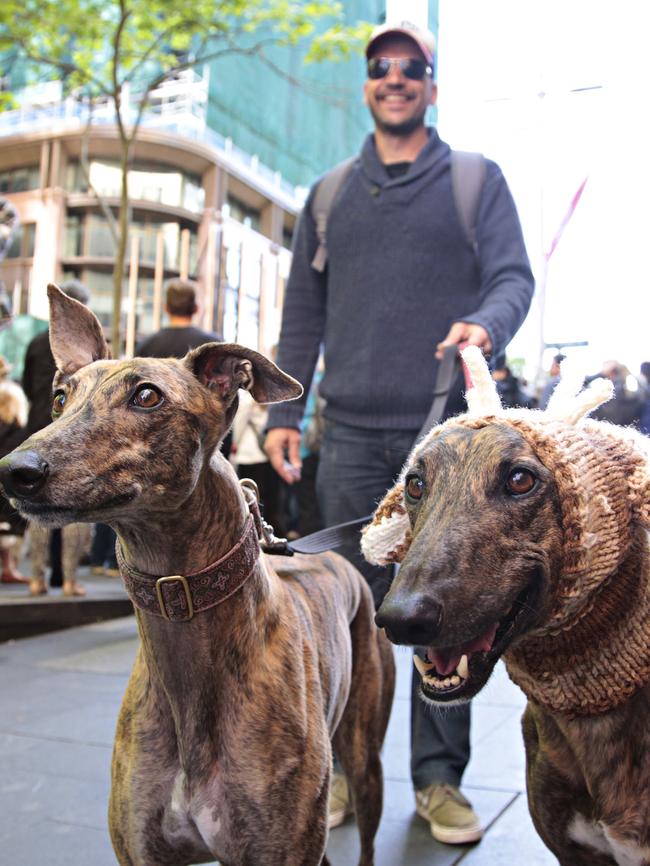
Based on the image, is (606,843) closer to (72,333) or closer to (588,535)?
(588,535)

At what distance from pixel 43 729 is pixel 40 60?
10449 mm

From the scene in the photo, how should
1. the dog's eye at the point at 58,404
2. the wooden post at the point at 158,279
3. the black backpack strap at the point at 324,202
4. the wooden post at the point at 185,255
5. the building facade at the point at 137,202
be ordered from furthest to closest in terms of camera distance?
1. the wooden post at the point at 185,255
2. the wooden post at the point at 158,279
3. the building facade at the point at 137,202
4. the black backpack strap at the point at 324,202
5. the dog's eye at the point at 58,404

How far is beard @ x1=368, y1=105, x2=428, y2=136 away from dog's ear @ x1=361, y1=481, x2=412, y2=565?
196 cm

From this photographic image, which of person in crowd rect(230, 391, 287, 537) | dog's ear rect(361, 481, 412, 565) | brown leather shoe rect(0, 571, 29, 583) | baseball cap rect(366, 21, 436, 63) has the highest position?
baseball cap rect(366, 21, 436, 63)

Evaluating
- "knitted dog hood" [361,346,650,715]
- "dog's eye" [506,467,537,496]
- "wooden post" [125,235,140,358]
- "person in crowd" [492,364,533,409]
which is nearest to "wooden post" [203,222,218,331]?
"wooden post" [125,235,140,358]

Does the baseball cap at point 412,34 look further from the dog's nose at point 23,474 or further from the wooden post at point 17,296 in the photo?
the wooden post at point 17,296

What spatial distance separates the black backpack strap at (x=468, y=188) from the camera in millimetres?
3689

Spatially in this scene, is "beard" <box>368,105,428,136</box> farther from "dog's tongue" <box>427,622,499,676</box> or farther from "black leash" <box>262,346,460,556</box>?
"dog's tongue" <box>427,622,499,676</box>

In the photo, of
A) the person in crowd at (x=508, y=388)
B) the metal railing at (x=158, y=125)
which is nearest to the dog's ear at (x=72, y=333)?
the person in crowd at (x=508, y=388)

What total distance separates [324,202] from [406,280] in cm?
55

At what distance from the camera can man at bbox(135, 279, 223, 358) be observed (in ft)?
22.4

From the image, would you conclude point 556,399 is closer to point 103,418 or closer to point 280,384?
point 280,384

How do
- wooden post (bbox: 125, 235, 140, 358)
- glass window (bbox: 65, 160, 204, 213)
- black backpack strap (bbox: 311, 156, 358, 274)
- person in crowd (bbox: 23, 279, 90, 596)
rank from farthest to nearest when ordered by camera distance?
1. wooden post (bbox: 125, 235, 140, 358)
2. glass window (bbox: 65, 160, 204, 213)
3. person in crowd (bbox: 23, 279, 90, 596)
4. black backpack strap (bbox: 311, 156, 358, 274)

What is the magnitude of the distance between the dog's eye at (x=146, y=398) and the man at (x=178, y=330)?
15.3ft
